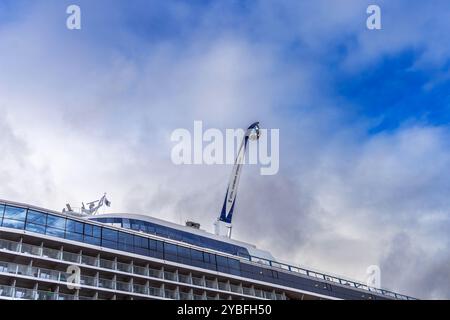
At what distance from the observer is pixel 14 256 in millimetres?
34156

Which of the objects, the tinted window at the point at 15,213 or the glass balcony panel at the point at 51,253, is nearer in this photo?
the tinted window at the point at 15,213

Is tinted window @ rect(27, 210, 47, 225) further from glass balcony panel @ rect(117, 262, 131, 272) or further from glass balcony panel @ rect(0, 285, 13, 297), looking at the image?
glass balcony panel @ rect(117, 262, 131, 272)

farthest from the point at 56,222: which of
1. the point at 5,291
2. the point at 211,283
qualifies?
the point at 211,283

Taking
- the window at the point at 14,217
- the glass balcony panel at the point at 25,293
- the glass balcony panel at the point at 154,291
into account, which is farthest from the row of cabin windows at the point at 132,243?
the glass balcony panel at the point at 25,293

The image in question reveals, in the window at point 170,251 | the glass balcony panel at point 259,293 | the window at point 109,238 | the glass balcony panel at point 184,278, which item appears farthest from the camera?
the glass balcony panel at point 259,293

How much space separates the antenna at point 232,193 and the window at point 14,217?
33804 millimetres

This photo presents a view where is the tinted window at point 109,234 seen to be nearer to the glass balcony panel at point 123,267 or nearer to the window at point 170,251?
the glass balcony panel at point 123,267

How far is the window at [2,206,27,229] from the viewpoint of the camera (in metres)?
34.7

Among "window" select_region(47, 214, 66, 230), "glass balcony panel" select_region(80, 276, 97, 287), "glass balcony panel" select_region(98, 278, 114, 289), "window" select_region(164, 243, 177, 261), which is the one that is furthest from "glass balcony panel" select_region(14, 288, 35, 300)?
"window" select_region(164, 243, 177, 261)

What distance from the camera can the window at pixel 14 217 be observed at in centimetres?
3469
